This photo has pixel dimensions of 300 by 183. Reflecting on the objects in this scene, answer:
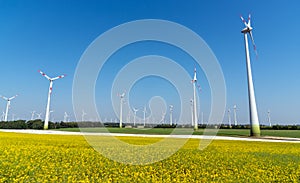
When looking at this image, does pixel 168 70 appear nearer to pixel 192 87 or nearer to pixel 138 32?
pixel 138 32

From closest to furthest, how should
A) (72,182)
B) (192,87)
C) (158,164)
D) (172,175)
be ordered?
(72,182), (172,175), (158,164), (192,87)

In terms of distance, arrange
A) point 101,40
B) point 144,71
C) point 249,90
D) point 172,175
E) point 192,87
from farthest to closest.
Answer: point 192,87 < point 249,90 < point 144,71 < point 101,40 < point 172,175

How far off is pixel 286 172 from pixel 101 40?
15.5 m

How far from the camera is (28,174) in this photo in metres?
9.23

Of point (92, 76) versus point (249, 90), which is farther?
point (249, 90)

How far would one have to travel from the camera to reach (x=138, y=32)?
2284 cm

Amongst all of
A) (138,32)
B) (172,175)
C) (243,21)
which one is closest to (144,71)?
(138,32)

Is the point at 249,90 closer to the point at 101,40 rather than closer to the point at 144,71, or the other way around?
the point at 144,71

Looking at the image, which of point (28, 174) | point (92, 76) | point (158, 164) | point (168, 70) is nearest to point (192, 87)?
point (168, 70)

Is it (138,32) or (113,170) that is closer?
(113,170)

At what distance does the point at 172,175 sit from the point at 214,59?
15.1 metres

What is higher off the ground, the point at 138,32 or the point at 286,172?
the point at 138,32

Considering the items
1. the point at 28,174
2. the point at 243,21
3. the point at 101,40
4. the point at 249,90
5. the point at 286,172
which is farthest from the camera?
the point at 243,21

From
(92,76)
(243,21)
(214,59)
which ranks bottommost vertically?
(92,76)
